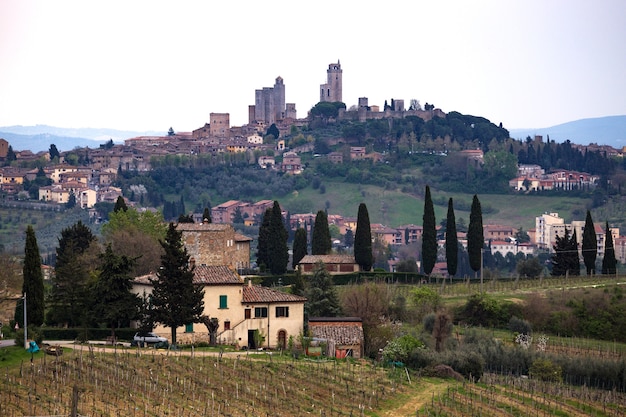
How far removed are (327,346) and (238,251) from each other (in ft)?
74.8

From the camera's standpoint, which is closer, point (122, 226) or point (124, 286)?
point (124, 286)

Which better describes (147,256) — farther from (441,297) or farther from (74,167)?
(74,167)

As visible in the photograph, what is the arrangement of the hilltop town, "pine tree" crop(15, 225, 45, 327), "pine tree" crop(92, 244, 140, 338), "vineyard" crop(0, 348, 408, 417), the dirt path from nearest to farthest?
"vineyard" crop(0, 348, 408, 417) < the dirt path < "pine tree" crop(15, 225, 45, 327) < "pine tree" crop(92, 244, 140, 338) < the hilltop town

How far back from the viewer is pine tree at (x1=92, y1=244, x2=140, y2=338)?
41406mm

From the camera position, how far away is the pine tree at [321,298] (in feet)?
168

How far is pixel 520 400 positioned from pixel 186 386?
1140cm

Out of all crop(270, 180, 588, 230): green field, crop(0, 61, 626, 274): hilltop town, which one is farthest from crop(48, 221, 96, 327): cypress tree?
crop(270, 180, 588, 230): green field

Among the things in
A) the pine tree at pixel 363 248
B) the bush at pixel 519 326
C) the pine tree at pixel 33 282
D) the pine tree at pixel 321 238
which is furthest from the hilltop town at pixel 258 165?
the pine tree at pixel 33 282

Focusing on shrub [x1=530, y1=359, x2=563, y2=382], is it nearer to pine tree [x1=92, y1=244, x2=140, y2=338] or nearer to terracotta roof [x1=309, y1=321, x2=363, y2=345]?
terracotta roof [x1=309, y1=321, x2=363, y2=345]

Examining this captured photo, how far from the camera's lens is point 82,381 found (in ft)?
102

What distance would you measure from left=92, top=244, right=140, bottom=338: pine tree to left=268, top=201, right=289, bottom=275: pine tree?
2507 centimetres

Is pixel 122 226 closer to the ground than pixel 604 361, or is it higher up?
higher up

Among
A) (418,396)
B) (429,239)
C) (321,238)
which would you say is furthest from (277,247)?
(418,396)

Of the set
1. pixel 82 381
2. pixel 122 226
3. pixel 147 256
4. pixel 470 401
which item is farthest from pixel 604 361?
pixel 122 226
